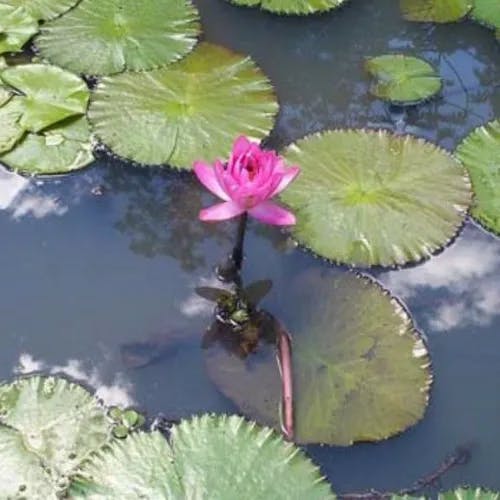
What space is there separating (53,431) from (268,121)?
1.10 meters

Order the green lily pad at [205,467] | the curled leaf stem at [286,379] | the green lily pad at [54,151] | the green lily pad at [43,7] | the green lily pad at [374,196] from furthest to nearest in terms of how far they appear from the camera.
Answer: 1. the green lily pad at [43,7]
2. the green lily pad at [54,151]
3. the green lily pad at [374,196]
4. the curled leaf stem at [286,379]
5. the green lily pad at [205,467]

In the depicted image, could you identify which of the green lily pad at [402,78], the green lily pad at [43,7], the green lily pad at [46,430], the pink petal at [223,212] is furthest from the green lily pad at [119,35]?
the green lily pad at [46,430]

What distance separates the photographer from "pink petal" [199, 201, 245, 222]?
209 cm

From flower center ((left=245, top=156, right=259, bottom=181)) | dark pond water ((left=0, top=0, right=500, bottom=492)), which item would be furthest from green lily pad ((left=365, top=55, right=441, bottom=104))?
flower center ((left=245, top=156, right=259, bottom=181))

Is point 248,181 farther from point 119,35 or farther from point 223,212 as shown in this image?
point 119,35

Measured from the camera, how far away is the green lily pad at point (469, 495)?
184 centimetres

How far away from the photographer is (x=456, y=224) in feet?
7.93

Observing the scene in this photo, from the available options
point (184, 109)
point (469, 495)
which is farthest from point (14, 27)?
point (469, 495)

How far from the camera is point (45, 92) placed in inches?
105

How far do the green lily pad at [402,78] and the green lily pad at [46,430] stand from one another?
4.35 ft

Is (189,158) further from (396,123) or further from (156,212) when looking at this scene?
(396,123)

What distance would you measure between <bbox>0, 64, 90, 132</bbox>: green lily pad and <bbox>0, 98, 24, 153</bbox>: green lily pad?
2cm

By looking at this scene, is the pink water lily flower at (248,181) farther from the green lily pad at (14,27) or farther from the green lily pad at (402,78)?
the green lily pad at (14,27)

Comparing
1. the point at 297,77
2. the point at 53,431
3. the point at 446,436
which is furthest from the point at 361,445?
the point at 297,77
